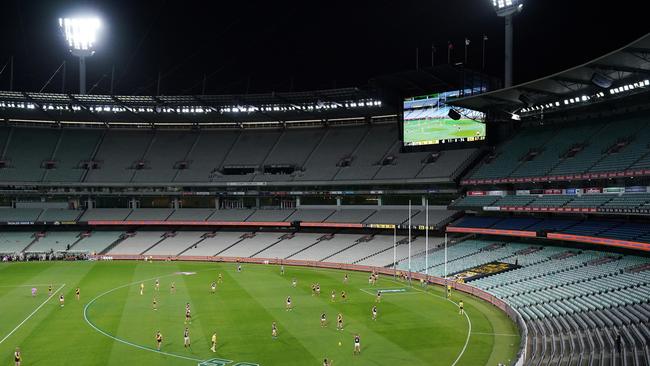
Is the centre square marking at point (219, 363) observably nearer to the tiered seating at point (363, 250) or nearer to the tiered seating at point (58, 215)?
the tiered seating at point (363, 250)

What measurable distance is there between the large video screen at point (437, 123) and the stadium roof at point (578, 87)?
4.24 metres

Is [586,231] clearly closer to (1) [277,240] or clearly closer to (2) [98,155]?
(1) [277,240]

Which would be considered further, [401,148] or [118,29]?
[401,148]

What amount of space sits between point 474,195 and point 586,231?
18275mm

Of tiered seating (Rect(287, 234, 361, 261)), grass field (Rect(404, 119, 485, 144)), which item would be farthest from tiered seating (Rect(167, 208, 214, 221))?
grass field (Rect(404, 119, 485, 144))

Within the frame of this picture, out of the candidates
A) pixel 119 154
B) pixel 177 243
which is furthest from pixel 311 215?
pixel 119 154

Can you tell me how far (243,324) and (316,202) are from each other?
154 feet

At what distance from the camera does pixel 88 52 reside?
68.9 m

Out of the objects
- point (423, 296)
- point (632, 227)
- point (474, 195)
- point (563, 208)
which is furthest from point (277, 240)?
point (632, 227)

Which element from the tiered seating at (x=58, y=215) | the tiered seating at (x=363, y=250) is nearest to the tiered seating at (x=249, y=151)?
the tiered seating at (x=363, y=250)

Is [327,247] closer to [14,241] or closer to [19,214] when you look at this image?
[14,241]

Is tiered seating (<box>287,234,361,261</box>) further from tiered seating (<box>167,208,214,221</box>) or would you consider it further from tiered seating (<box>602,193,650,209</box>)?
tiered seating (<box>602,193,650,209</box>)

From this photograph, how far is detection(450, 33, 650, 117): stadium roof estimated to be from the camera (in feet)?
130

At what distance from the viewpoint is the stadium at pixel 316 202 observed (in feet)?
108
